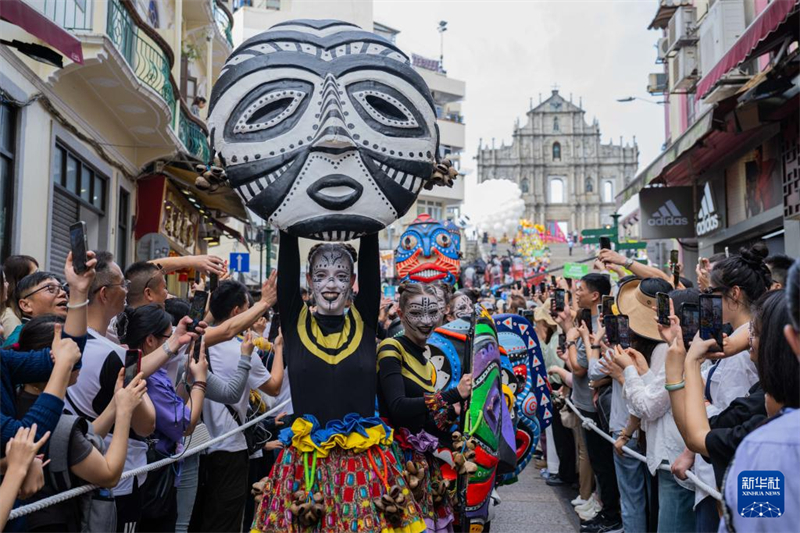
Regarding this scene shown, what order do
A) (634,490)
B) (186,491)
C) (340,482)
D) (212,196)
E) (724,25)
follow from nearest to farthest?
(340,482), (186,491), (634,490), (724,25), (212,196)

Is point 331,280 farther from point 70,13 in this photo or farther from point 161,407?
point 70,13

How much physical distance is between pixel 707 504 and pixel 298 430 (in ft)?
6.94

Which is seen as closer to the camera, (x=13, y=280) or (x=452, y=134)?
(x=13, y=280)

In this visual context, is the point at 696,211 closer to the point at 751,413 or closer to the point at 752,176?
the point at 752,176

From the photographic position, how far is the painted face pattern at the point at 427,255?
7.06 meters

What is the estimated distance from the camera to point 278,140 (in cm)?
344

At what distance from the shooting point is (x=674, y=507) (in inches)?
175

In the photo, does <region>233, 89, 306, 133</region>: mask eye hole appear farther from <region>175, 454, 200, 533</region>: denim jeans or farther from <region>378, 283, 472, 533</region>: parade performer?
<region>175, 454, 200, 533</region>: denim jeans

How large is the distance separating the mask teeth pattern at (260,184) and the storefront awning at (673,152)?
9.13 meters

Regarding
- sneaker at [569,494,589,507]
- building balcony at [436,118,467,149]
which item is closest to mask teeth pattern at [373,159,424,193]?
sneaker at [569,494,589,507]

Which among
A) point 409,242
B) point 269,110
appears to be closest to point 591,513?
point 409,242

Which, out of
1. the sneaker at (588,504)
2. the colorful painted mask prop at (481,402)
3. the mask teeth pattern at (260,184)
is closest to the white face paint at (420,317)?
the colorful painted mask prop at (481,402)

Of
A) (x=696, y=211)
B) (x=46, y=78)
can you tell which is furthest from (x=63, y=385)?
(x=696, y=211)

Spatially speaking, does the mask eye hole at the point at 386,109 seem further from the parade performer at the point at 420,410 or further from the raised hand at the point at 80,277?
the raised hand at the point at 80,277
